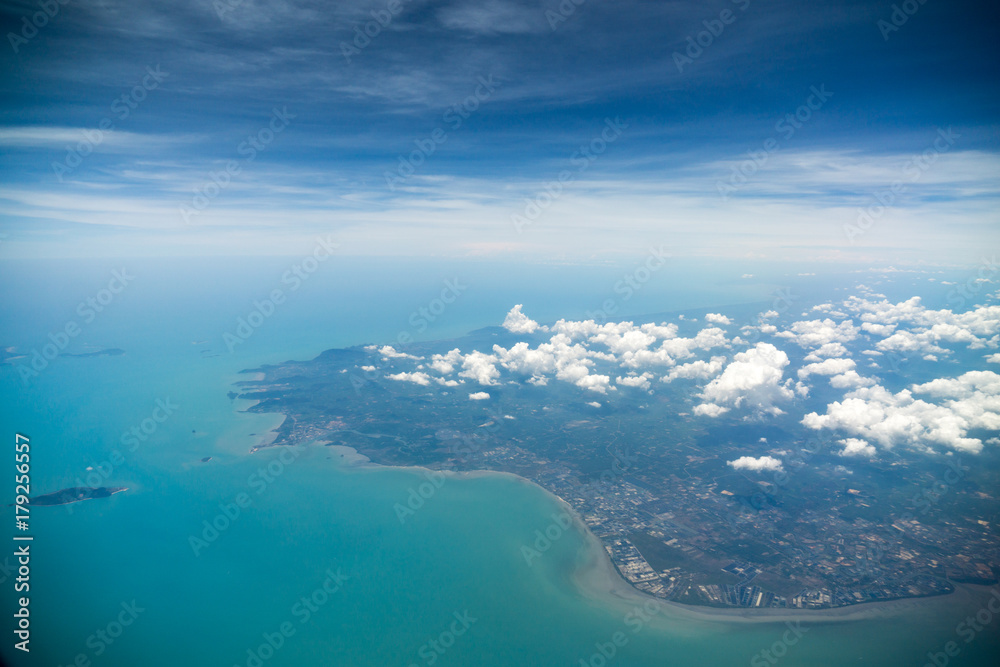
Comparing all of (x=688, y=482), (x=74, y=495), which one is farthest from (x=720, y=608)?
(x=74, y=495)

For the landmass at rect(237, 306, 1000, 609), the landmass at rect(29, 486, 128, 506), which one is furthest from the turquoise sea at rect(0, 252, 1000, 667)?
the landmass at rect(237, 306, 1000, 609)

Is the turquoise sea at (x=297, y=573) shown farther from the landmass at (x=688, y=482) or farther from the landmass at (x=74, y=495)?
the landmass at (x=688, y=482)

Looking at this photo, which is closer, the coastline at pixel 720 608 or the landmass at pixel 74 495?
the coastline at pixel 720 608

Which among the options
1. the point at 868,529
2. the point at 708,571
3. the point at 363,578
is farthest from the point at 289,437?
the point at 868,529

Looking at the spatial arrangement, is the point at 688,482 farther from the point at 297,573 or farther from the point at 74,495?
the point at 74,495

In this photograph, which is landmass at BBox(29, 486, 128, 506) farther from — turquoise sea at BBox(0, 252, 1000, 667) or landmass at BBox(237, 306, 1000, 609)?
landmass at BBox(237, 306, 1000, 609)

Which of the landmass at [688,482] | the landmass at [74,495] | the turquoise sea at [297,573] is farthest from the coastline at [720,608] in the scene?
the landmass at [74,495]

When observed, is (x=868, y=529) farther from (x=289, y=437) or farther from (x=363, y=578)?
(x=289, y=437)

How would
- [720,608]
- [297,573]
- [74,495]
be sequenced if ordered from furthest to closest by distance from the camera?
[74,495] < [297,573] < [720,608]
